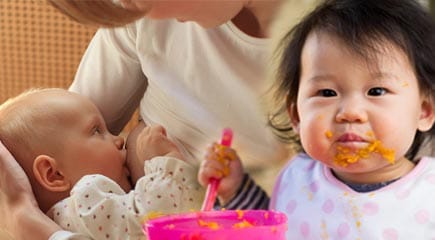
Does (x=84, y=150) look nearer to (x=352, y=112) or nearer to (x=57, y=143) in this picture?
(x=57, y=143)

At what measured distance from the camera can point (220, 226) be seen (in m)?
0.61

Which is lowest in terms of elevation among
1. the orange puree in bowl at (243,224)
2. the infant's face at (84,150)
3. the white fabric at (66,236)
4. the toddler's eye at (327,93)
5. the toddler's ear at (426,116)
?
the white fabric at (66,236)

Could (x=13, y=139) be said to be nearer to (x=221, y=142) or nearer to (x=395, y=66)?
(x=221, y=142)

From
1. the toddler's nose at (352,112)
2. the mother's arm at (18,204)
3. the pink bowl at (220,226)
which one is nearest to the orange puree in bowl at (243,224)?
the pink bowl at (220,226)

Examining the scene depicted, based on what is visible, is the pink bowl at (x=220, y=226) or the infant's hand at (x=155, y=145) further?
the infant's hand at (x=155, y=145)

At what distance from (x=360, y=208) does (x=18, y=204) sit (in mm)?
336

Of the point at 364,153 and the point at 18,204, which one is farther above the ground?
the point at 364,153

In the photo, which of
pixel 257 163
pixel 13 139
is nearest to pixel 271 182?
pixel 257 163

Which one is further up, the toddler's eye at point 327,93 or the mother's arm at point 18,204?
the toddler's eye at point 327,93

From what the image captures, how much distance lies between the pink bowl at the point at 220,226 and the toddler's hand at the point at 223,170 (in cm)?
4

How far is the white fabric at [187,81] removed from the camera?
0.70 meters

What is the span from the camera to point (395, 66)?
23.5 inches

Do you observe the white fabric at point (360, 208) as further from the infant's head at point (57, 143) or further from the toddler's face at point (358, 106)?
the infant's head at point (57, 143)

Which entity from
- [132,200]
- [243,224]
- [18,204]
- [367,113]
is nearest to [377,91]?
[367,113]
